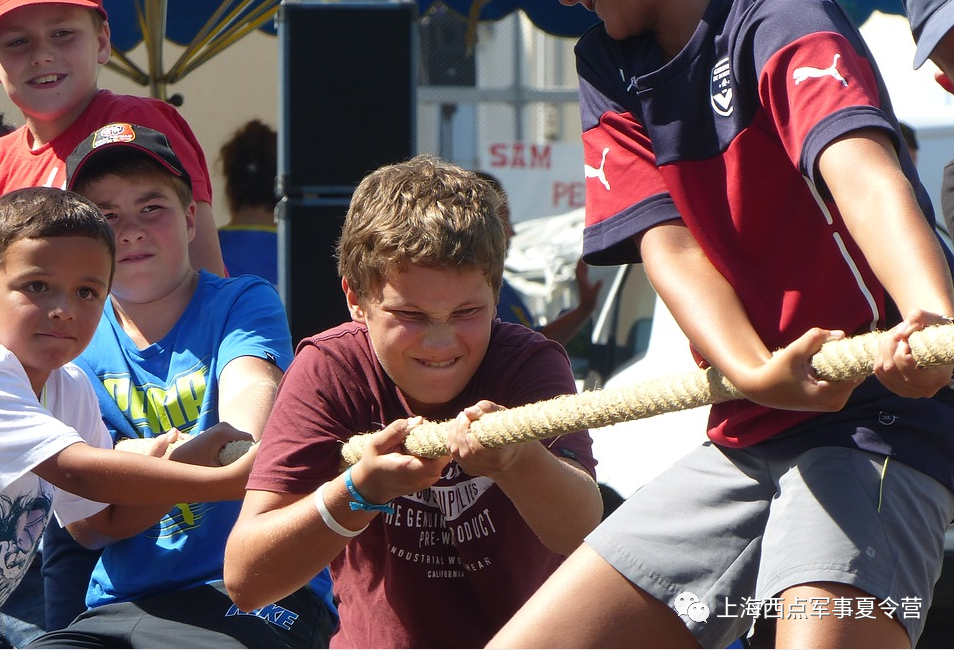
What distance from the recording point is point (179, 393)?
2.35m

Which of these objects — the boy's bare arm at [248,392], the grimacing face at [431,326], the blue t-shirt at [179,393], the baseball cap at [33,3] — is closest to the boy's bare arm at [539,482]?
the grimacing face at [431,326]

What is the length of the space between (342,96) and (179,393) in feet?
5.37

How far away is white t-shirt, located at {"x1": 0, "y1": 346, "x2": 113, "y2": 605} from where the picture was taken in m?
2.01

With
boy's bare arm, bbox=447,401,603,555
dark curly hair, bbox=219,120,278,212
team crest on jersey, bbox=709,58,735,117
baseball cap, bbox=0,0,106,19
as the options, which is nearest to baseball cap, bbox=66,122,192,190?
baseball cap, bbox=0,0,106,19

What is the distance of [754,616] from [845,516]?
0.81 ft

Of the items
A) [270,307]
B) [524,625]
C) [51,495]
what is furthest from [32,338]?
[524,625]

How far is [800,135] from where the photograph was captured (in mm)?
1462

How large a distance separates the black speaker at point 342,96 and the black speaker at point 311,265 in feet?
0.19

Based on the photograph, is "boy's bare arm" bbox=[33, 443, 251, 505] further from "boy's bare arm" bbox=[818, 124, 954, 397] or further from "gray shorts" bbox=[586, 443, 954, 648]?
"boy's bare arm" bbox=[818, 124, 954, 397]

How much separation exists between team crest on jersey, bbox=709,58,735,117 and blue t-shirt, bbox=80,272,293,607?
42.5 inches

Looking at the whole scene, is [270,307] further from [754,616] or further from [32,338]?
[754,616]

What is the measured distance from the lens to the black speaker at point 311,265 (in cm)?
374

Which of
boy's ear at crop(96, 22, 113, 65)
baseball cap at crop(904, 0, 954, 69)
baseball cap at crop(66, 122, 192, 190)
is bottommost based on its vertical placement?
baseball cap at crop(66, 122, 192, 190)

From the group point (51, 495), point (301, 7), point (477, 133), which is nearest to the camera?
point (51, 495)
